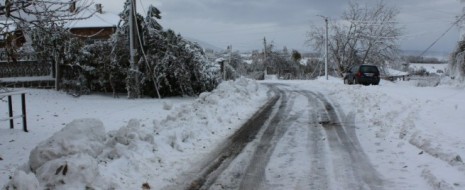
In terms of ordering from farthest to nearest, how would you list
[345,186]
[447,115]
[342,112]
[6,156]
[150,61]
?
1. [150,61]
2. [342,112]
3. [447,115]
4. [6,156]
5. [345,186]

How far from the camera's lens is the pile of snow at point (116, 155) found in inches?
222

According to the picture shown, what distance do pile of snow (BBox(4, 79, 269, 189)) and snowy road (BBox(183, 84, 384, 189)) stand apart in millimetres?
530

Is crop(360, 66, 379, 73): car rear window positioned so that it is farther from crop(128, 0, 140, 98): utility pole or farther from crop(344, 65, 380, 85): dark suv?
crop(128, 0, 140, 98): utility pole

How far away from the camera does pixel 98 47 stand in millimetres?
22531

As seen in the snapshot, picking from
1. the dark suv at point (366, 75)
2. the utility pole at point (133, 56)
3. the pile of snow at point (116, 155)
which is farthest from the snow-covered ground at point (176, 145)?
the dark suv at point (366, 75)

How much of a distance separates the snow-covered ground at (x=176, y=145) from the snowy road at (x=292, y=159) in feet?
1.13

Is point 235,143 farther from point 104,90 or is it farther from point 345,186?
point 104,90

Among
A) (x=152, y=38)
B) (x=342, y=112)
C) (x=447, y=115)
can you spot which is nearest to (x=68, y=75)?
(x=152, y=38)

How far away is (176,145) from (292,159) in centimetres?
216

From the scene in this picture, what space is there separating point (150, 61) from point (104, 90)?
393 centimetres

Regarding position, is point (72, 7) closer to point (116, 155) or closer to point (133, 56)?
point (116, 155)

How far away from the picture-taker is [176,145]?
8555 millimetres

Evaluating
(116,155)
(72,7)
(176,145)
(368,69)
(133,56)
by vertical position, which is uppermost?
(72,7)

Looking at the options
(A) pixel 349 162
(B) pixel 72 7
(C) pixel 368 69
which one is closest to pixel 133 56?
(B) pixel 72 7
